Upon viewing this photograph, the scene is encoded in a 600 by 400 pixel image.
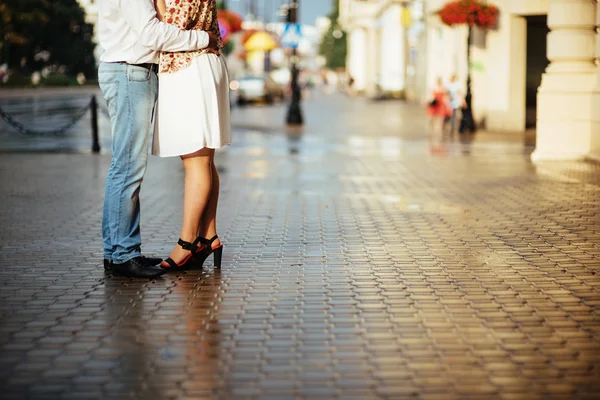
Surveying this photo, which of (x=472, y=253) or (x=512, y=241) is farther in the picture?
(x=512, y=241)

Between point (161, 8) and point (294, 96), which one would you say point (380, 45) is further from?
point (161, 8)

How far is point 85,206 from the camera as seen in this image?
11125 mm

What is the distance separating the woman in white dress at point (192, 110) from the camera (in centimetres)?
705

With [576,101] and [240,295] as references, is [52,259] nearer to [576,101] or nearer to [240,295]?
[240,295]

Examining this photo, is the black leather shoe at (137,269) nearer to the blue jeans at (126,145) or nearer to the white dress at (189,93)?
the blue jeans at (126,145)

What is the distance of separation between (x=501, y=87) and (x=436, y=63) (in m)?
18.4

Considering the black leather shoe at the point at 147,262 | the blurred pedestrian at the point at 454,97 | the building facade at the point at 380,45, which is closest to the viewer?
the black leather shoe at the point at 147,262

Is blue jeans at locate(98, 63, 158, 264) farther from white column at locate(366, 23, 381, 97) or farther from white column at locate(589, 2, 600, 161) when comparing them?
white column at locate(366, 23, 381, 97)

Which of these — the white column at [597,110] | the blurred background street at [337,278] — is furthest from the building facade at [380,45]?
the blurred background street at [337,278]

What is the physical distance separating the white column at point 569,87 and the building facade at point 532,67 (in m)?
0.01

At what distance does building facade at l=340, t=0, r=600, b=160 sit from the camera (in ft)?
55.4

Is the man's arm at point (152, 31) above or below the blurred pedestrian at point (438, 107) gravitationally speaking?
above

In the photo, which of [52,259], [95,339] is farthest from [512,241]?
[95,339]

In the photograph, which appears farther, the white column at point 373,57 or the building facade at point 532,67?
the white column at point 373,57
